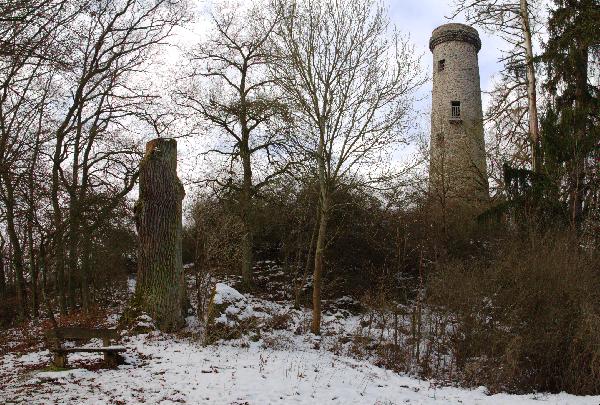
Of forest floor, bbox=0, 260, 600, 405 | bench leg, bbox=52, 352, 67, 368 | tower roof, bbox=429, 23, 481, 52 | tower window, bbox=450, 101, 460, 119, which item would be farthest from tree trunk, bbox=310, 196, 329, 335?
tower roof, bbox=429, 23, 481, 52

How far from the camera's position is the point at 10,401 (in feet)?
19.6

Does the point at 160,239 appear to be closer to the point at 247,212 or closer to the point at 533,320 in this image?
the point at 247,212

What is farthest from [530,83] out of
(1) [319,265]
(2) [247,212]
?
(2) [247,212]

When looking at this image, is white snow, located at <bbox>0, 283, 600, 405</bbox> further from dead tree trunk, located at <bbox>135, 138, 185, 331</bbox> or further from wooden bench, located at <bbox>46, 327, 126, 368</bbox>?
dead tree trunk, located at <bbox>135, 138, 185, 331</bbox>

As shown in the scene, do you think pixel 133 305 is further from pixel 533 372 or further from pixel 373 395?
pixel 533 372

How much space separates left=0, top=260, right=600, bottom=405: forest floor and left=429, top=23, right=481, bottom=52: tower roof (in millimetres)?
18399

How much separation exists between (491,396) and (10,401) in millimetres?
7590

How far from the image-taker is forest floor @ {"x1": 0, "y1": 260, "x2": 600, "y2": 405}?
21.9 ft

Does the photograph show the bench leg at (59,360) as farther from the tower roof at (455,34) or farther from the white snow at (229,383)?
the tower roof at (455,34)

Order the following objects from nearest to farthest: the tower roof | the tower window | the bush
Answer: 1. the bush
2. the tower window
3. the tower roof

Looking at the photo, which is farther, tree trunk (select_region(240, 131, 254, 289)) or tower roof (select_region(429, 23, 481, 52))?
tower roof (select_region(429, 23, 481, 52))

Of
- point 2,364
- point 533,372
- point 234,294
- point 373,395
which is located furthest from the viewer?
point 234,294

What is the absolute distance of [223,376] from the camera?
769 cm

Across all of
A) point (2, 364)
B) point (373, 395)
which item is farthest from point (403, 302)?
point (2, 364)
